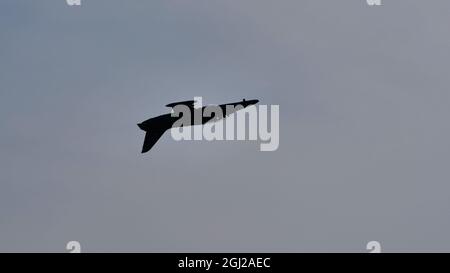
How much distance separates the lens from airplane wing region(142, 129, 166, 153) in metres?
100

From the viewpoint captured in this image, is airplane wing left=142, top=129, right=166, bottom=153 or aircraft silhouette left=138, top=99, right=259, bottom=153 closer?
aircraft silhouette left=138, top=99, right=259, bottom=153

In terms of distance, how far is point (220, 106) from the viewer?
9862 cm

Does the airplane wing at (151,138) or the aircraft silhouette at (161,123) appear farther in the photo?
the airplane wing at (151,138)

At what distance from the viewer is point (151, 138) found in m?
101

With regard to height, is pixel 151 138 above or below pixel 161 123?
below

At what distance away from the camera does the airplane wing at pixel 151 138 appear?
100 metres

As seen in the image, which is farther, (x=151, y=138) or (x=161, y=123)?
(x=151, y=138)
